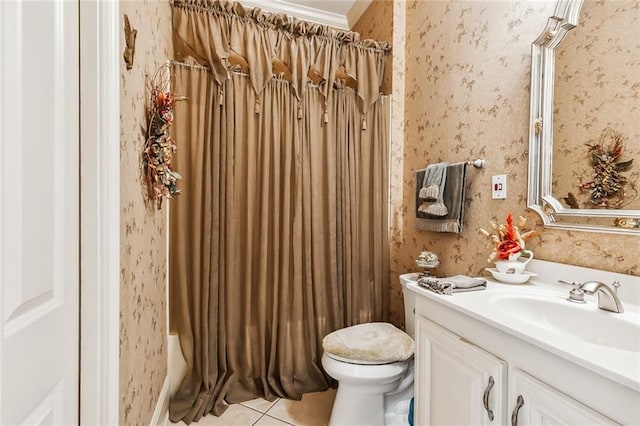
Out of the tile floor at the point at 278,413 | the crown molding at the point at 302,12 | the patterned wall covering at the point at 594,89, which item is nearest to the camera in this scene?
the patterned wall covering at the point at 594,89

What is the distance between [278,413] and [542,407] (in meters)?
1.44

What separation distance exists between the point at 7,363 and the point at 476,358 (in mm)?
1095

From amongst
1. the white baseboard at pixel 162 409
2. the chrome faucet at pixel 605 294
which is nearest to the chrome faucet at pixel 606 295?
the chrome faucet at pixel 605 294

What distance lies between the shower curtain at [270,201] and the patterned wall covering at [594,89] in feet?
3.43

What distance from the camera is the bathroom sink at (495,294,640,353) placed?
843 mm

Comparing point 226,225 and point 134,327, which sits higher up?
point 226,225

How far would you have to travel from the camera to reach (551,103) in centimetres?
124

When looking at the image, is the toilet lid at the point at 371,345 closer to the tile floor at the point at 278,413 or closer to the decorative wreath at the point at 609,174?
the tile floor at the point at 278,413

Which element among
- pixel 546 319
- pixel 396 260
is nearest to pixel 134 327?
pixel 546 319

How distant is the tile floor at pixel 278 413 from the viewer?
1693 mm

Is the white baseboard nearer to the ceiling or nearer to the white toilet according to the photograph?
the white toilet

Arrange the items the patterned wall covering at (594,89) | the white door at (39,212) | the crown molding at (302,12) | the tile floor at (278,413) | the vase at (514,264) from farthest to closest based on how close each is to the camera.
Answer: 1. the crown molding at (302,12)
2. the tile floor at (278,413)
3. the vase at (514,264)
4. the patterned wall covering at (594,89)
5. the white door at (39,212)

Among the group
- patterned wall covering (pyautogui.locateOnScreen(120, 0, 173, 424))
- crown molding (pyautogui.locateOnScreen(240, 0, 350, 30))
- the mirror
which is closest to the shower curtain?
patterned wall covering (pyautogui.locateOnScreen(120, 0, 173, 424))

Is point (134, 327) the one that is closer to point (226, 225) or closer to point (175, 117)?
point (226, 225)
